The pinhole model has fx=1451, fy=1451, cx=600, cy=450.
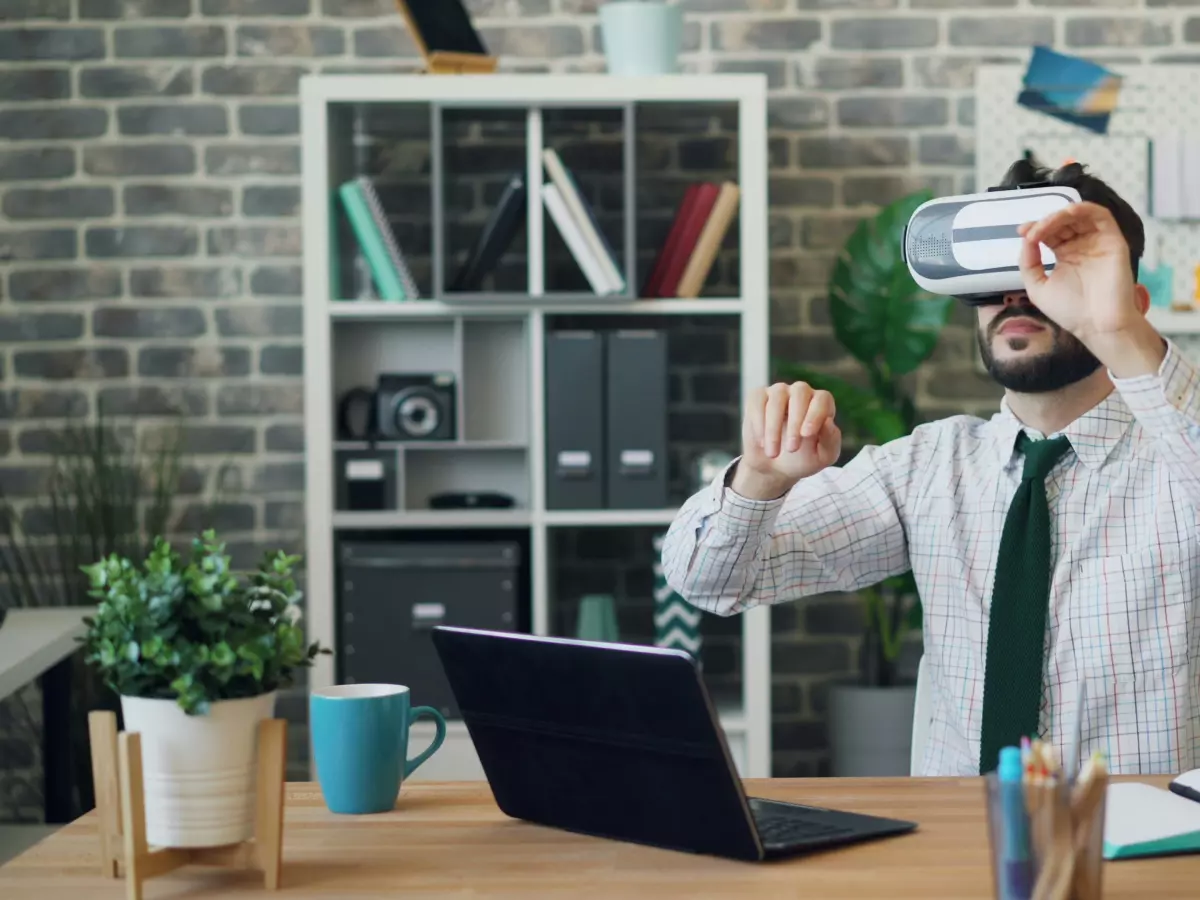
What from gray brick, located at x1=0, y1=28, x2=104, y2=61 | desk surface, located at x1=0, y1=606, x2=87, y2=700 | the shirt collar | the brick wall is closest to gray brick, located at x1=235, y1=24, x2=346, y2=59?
the brick wall

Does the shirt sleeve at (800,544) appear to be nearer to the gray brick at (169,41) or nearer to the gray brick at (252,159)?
the gray brick at (252,159)

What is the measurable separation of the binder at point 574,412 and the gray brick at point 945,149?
0.92 m

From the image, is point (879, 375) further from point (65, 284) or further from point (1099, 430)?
point (65, 284)

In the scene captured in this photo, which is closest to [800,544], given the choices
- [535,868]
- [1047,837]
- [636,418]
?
[535,868]

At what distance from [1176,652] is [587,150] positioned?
6.35 feet

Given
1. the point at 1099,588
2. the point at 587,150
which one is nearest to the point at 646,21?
the point at 587,150

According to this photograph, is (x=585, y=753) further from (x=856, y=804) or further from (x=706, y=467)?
(x=706, y=467)

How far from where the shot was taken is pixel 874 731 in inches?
118

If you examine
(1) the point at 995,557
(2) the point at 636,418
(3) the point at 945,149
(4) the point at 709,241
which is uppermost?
(3) the point at 945,149

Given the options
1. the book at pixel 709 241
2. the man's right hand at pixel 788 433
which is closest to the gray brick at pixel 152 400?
the book at pixel 709 241

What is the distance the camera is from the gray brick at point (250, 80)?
3227 mm

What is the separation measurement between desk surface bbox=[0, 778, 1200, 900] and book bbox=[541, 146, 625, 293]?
5.75 feet

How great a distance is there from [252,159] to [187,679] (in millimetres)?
2422

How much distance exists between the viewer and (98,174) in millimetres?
3246
